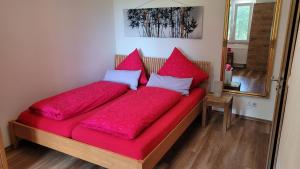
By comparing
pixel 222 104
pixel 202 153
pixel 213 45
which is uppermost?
pixel 213 45

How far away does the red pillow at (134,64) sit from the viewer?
3.92m

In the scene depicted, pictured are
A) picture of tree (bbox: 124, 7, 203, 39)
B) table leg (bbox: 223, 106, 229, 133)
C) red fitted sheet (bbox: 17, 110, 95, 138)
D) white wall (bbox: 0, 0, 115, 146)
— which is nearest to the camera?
red fitted sheet (bbox: 17, 110, 95, 138)

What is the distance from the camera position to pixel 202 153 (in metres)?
2.76

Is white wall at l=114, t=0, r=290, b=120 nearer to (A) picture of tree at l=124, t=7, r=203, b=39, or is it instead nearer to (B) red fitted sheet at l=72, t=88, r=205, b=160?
(A) picture of tree at l=124, t=7, r=203, b=39

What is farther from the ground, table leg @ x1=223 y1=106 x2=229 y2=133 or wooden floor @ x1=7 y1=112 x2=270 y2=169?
table leg @ x1=223 y1=106 x2=229 y2=133

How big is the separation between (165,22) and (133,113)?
2006 mm

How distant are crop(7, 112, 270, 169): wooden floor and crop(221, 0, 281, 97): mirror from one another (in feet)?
2.28

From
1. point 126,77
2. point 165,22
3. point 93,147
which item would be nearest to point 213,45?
point 165,22

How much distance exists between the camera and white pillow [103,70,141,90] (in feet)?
12.4

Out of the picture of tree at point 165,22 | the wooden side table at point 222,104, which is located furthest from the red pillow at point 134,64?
the wooden side table at point 222,104

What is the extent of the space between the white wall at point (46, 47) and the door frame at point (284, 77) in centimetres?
279

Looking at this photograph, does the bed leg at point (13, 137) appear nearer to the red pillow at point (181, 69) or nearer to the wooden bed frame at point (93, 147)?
the wooden bed frame at point (93, 147)

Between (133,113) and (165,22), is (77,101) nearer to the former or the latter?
(133,113)

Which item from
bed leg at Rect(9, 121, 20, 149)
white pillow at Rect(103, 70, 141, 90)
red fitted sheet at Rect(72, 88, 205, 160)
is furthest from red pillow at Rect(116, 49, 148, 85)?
bed leg at Rect(9, 121, 20, 149)
